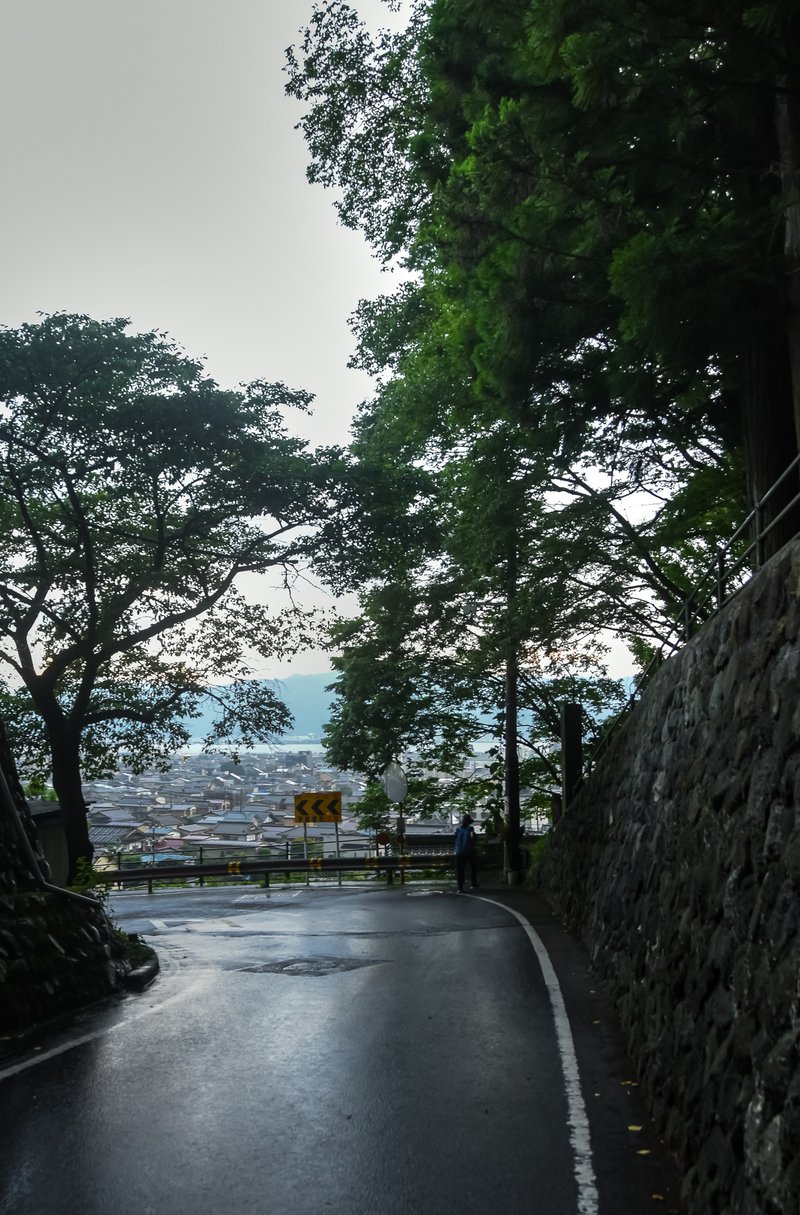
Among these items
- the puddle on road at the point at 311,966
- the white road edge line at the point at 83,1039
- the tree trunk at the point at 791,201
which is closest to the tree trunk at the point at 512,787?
the puddle on road at the point at 311,966

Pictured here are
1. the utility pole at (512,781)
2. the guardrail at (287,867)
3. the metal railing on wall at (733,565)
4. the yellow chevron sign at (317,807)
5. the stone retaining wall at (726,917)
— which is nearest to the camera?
the stone retaining wall at (726,917)

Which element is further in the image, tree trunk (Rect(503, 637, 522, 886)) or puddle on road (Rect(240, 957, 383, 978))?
tree trunk (Rect(503, 637, 522, 886))

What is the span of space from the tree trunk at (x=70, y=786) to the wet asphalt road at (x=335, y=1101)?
Result: 1013 cm

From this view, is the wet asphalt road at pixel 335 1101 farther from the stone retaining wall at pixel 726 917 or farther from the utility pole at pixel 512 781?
the utility pole at pixel 512 781

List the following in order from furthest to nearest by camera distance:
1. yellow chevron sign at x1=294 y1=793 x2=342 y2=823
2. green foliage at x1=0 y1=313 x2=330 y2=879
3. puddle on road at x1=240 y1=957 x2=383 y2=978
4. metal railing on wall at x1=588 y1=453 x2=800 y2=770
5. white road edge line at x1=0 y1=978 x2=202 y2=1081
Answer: yellow chevron sign at x1=294 y1=793 x2=342 y2=823 < green foliage at x1=0 y1=313 x2=330 y2=879 < puddle on road at x1=240 y1=957 x2=383 y2=978 < metal railing on wall at x1=588 y1=453 x2=800 y2=770 < white road edge line at x1=0 y1=978 x2=202 y2=1081

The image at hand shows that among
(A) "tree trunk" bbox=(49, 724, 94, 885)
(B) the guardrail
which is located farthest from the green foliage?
(B) the guardrail

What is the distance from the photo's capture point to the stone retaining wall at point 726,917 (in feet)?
14.7

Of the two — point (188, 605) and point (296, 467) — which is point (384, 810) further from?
point (296, 467)

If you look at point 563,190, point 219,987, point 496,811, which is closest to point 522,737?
point 496,811

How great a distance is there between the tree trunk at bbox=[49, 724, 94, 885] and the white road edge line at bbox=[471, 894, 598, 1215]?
12831mm

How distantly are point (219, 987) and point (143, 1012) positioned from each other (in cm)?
139

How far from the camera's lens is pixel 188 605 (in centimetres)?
2370

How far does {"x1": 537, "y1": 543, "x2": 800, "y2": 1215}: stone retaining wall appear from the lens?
176 inches

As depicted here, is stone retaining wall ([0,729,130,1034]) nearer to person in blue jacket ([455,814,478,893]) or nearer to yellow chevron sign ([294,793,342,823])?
person in blue jacket ([455,814,478,893])
